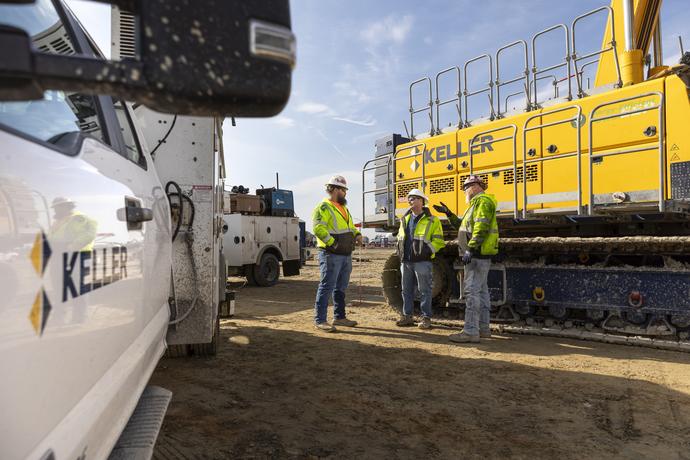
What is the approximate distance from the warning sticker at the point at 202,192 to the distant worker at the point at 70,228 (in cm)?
239

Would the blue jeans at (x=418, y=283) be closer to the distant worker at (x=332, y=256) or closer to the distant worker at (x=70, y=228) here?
the distant worker at (x=332, y=256)

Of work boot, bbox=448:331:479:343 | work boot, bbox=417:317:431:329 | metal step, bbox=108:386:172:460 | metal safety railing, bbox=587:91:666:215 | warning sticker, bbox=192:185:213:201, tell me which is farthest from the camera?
work boot, bbox=417:317:431:329

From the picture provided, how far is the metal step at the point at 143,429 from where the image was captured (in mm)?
1597

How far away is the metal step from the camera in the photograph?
5.24 feet

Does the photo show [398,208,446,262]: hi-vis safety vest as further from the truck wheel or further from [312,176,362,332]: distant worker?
the truck wheel

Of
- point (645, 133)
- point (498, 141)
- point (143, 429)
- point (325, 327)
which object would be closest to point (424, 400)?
point (143, 429)

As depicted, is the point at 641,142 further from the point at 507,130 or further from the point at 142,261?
the point at 142,261

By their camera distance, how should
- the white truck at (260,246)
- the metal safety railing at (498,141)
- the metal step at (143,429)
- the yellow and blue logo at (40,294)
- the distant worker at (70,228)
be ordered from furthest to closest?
the white truck at (260,246) → the metal safety railing at (498,141) → the metal step at (143,429) → the distant worker at (70,228) → the yellow and blue logo at (40,294)

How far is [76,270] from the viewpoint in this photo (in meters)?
1.14

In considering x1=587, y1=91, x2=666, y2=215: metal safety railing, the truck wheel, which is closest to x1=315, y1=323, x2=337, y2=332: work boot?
x1=587, y1=91, x2=666, y2=215: metal safety railing

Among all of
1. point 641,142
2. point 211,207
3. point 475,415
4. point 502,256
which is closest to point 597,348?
point 502,256

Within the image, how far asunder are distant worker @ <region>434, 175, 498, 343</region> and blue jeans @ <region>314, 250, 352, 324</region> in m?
1.65

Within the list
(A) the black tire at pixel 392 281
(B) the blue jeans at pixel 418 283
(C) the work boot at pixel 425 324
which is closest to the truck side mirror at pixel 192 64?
(B) the blue jeans at pixel 418 283

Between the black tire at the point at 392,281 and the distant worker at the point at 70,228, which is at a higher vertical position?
the distant worker at the point at 70,228
